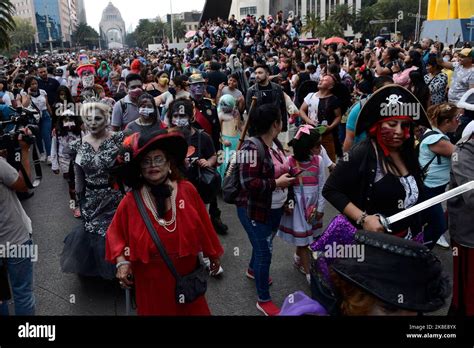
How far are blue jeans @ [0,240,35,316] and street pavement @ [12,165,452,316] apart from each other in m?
0.74

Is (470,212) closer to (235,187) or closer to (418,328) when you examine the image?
(418,328)

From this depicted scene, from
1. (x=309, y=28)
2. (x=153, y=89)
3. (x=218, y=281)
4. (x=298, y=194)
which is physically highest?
(x=309, y=28)

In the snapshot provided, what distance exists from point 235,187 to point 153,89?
5677 millimetres

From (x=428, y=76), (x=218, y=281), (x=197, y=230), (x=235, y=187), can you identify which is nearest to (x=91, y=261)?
(x=218, y=281)

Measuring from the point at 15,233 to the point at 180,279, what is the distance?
136cm

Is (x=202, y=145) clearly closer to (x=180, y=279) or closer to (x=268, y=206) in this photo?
(x=268, y=206)

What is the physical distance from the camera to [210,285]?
4.48 meters

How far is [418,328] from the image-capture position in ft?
6.33

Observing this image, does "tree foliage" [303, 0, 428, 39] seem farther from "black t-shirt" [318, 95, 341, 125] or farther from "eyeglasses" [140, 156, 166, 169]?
"eyeglasses" [140, 156, 166, 169]

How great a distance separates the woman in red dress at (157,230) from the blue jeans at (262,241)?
100 centimetres

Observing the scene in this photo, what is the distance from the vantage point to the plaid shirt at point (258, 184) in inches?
140

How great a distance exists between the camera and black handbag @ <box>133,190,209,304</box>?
2.64 meters

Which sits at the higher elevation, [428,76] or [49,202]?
[428,76]

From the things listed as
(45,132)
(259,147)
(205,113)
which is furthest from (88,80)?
(259,147)
